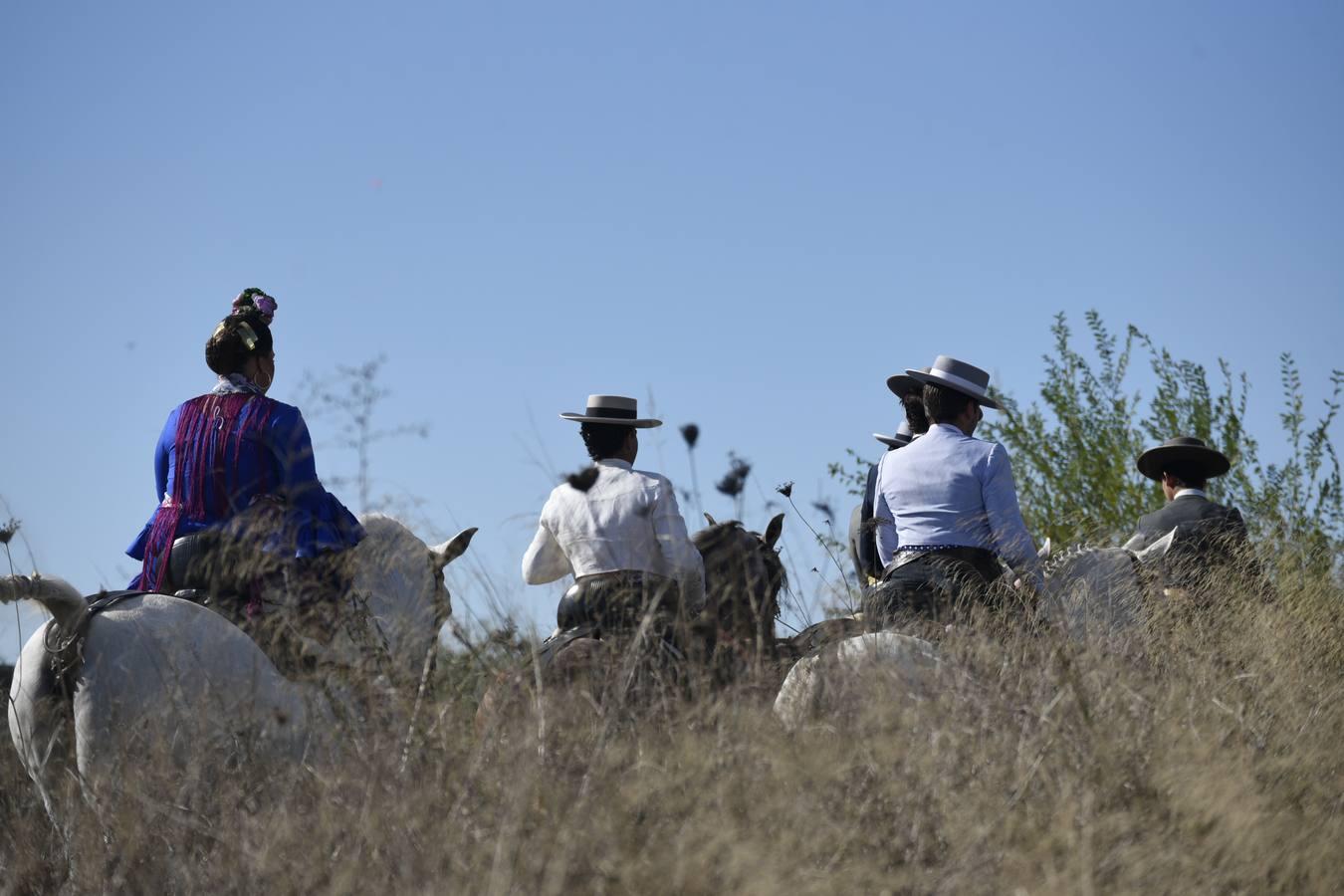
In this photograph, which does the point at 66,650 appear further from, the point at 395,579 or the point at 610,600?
the point at 610,600

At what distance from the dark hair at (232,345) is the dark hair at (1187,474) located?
518 cm

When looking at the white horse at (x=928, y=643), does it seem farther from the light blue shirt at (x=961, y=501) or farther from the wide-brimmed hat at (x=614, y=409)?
the wide-brimmed hat at (x=614, y=409)

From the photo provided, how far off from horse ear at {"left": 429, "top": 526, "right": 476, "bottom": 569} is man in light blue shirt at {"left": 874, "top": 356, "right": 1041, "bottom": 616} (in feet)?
5.89

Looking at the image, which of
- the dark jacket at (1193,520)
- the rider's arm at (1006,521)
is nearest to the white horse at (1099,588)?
the rider's arm at (1006,521)

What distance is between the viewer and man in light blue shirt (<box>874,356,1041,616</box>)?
600 cm

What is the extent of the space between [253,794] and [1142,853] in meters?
2.52

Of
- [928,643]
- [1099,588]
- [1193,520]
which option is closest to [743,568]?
[928,643]

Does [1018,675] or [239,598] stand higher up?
[239,598]

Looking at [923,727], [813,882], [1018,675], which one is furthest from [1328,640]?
[813,882]

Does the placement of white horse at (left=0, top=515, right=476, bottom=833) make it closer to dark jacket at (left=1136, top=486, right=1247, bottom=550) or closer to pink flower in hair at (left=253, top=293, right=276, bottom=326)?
pink flower in hair at (left=253, top=293, right=276, bottom=326)

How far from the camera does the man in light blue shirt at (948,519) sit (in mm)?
5996

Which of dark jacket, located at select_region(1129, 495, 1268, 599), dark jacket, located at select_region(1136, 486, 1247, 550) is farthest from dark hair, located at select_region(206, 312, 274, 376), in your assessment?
dark jacket, located at select_region(1136, 486, 1247, 550)

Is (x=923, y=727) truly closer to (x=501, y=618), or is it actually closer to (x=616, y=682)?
(x=616, y=682)

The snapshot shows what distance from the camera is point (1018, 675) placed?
193 inches
